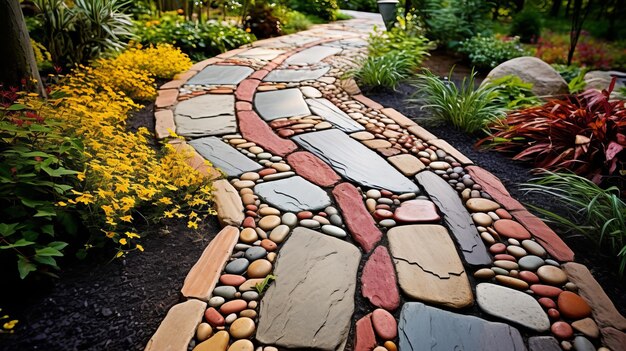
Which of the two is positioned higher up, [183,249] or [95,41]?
[95,41]

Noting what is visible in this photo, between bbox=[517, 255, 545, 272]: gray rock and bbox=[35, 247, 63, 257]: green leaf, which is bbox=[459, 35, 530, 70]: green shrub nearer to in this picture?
bbox=[517, 255, 545, 272]: gray rock

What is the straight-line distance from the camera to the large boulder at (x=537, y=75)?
12.2 feet

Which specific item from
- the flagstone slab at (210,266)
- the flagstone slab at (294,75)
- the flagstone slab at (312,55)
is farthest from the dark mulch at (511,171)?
the flagstone slab at (210,266)

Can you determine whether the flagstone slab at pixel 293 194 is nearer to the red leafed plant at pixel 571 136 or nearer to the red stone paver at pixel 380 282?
the red stone paver at pixel 380 282

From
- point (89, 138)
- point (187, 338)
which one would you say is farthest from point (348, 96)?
point (187, 338)

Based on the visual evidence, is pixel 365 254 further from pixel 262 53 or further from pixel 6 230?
pixel 262 53

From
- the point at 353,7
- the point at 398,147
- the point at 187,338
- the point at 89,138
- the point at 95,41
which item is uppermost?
the point at 353,7

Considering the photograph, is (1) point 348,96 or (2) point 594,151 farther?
→ (1) point 348,96

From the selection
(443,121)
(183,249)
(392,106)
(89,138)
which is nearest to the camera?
(183,249)

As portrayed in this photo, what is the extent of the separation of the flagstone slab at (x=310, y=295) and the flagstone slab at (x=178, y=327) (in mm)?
239

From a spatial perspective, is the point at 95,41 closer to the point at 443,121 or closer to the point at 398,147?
the point at 398,147

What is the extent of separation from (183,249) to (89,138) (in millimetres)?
848

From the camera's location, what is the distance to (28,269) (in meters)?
1.24

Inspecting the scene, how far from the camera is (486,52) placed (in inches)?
198
